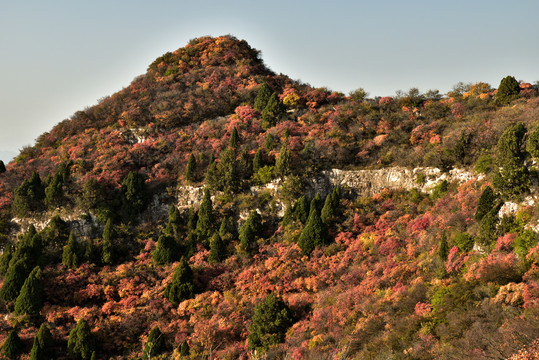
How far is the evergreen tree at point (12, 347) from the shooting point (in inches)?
1032

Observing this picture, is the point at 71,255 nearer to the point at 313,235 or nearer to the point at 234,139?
the point at 234,139

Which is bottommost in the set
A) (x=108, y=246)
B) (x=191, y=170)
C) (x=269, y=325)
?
(x=269, y=325)

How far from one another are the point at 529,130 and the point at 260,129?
26.5 m

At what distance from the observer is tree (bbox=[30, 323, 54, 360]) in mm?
25641

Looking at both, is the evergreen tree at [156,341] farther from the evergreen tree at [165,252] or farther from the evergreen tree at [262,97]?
the evergreen tree at [262,97]

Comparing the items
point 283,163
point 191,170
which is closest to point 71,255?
point 191,170

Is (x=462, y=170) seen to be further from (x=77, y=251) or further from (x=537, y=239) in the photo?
(x=77, y=251)

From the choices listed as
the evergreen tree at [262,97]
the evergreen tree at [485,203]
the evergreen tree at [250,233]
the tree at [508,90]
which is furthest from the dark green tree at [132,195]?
the tree at [508,90]

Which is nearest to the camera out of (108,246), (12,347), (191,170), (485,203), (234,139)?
(485,203)

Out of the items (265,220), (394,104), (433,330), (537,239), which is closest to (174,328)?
(265,220)

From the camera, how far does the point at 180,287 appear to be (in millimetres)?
30266

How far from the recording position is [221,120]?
161ft

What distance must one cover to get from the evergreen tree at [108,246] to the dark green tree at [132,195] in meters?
2.63

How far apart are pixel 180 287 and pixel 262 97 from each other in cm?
2717
